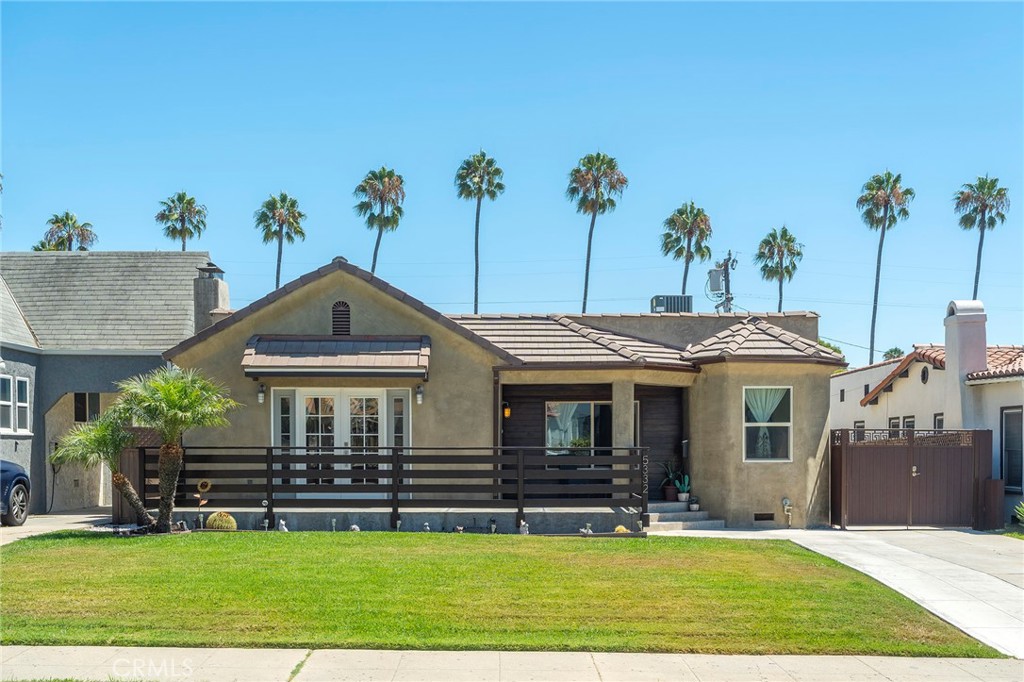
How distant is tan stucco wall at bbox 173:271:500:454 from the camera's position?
56.6 ft

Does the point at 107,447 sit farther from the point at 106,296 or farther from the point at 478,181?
the point at 478,181

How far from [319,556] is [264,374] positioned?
16.4 feet

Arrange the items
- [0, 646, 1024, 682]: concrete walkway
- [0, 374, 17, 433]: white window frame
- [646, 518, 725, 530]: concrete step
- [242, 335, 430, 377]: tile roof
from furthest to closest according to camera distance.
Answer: [0, 374, 17, 433]: white window frame
[646, 518, 725, 530]: concrete step
[242, 335, 430, 377]: tile roof
[0, 646, 1024, 682]: concrete walkway

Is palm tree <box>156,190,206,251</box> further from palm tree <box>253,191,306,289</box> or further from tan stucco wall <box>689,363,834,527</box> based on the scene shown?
tan stucco wall <box>689,363,834,527</box>

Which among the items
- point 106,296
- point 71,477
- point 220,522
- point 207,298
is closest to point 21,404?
point 71,477

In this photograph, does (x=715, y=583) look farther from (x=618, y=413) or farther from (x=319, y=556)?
(x=618, y=413)

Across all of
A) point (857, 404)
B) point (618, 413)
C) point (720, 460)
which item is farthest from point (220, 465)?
point (857, 404)

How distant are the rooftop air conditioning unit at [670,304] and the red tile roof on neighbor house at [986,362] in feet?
18.9

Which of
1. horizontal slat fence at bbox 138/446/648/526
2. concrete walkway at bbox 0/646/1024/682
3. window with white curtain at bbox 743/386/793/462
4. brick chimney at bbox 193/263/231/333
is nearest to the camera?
concrete walkway at bbox 0/646/1024/682

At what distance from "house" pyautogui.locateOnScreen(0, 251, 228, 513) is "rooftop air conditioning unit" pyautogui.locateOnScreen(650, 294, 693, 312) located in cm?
965

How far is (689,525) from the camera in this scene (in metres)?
16.8

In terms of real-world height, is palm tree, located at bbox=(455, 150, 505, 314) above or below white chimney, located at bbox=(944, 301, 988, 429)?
above

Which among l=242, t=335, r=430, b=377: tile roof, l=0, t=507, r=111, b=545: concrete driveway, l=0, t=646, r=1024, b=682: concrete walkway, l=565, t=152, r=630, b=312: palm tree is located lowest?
l=0, t=507, r=111, b=545: concrete driveway

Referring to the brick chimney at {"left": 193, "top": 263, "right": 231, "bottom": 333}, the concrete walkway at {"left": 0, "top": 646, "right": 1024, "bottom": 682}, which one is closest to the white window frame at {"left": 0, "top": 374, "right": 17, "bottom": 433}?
the brick chimney at {"left": 193, "top": 263, "right": 231, "bottom": 333}
